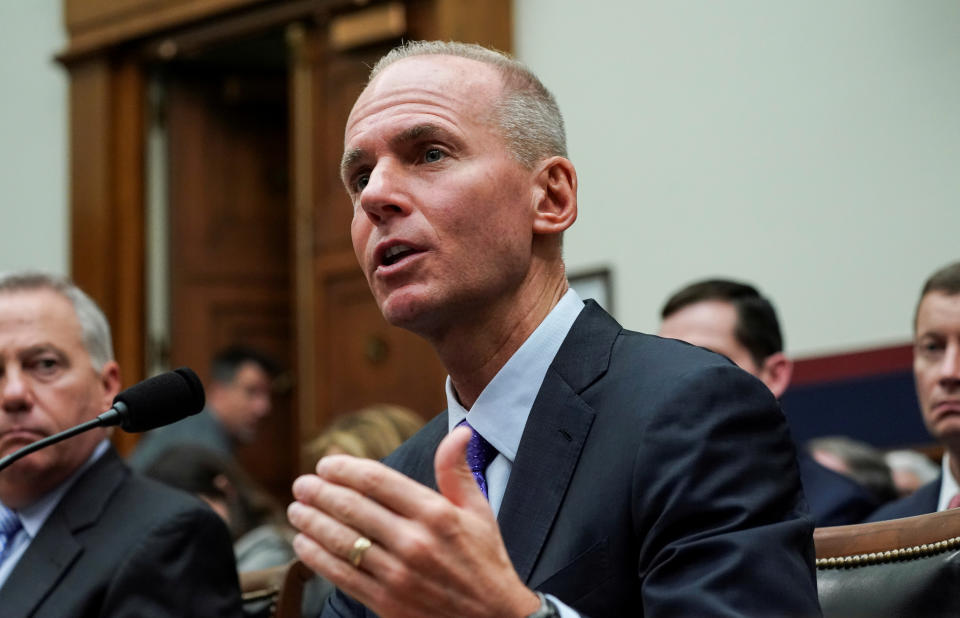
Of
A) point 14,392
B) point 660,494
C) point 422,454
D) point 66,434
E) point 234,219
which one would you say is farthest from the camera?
point 234,219

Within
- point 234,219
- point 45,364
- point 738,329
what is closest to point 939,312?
point 738,329

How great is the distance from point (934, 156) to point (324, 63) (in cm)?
308

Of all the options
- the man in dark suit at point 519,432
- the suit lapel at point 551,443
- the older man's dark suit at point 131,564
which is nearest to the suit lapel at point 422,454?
the man in dark suit at point 519,432

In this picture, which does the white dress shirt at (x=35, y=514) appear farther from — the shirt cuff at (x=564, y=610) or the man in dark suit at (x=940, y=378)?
the man in dark suit at (x=940, y=378)

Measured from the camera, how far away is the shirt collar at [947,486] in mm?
2943

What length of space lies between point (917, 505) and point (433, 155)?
155cm

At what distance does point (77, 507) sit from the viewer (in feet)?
9.00

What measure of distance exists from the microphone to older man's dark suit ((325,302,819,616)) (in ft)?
2.01

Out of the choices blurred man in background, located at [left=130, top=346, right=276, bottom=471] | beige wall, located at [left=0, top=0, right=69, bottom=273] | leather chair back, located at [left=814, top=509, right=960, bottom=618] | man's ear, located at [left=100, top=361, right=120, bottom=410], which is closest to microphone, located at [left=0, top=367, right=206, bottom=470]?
man's ear, located at [left=100, top=361, right=120, bottom=410]

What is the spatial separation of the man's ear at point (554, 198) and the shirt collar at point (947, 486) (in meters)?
1.28

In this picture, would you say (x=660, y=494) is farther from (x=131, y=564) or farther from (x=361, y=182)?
(x=131, y=564)

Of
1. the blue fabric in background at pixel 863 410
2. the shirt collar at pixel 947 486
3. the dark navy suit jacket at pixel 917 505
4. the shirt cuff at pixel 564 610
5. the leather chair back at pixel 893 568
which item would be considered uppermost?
the shirt cuff at pixel 564 610

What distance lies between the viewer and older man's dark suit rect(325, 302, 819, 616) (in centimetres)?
160

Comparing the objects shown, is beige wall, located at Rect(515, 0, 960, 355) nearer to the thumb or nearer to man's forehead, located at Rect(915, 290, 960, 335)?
man's forehead, located at Rect(915, 290, 960, 335)
